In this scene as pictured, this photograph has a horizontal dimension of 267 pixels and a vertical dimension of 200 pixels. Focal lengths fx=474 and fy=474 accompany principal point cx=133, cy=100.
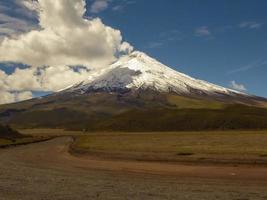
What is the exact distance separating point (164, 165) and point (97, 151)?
861 inches

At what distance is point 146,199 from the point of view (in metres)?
27.7

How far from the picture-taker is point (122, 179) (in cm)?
3881

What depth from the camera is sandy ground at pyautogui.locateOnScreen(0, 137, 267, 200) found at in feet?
95.8

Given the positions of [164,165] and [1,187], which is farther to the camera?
[164,165]

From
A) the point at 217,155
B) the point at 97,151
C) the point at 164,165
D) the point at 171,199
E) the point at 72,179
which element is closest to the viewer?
the point at 171,199

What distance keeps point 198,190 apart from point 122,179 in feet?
30.0

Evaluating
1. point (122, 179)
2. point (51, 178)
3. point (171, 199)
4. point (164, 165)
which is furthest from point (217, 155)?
point (171, 199)

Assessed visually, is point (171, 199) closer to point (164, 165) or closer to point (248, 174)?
point (248, 174)

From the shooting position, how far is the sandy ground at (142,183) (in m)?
29.2

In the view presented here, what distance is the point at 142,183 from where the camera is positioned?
35.6m

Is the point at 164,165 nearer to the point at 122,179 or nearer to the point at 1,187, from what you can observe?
the point at 122,179

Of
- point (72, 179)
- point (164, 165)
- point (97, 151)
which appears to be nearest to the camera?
point (72, 179)

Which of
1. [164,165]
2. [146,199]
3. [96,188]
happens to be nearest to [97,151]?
[164,165]

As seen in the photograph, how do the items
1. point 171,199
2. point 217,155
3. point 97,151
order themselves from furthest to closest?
point 97,151 → point 217,155 → point 171,199
